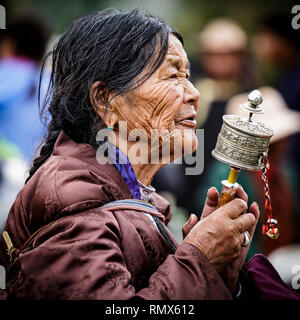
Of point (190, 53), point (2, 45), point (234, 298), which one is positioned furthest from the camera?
point (190, 53)

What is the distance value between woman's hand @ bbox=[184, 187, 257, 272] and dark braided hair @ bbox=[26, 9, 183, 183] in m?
0.63

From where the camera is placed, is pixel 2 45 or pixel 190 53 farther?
pixel 190 53

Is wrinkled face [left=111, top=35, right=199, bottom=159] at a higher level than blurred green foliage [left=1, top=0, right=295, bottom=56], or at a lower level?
higher

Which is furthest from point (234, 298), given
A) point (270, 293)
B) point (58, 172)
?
point (58, 172)

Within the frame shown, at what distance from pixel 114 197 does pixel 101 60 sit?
0.61m

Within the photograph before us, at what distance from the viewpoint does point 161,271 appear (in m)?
2.18

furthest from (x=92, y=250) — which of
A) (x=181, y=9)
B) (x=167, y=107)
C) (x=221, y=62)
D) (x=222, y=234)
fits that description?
(x=181, y=9)

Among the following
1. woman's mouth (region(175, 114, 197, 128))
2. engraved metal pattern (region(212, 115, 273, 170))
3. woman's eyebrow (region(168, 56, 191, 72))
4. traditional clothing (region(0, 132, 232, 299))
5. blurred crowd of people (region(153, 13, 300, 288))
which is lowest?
blurred crowd of people (region(153, 13, 300, 288))

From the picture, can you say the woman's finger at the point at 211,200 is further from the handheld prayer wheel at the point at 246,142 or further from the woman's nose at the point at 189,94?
the woman's nose at the point at 189,94

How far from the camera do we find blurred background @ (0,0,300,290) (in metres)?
4.72

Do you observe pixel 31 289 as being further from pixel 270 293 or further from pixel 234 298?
pixel 270 293

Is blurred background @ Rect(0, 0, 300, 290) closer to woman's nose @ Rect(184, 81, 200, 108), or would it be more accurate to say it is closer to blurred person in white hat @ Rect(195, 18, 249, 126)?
blurred person in white hat @ Rect(195, 18, 249, 126)

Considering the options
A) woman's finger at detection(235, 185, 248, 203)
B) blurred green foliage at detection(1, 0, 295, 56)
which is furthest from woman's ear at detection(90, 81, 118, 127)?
blurred green foliage at detection(1, 0, 295, 56)
